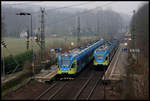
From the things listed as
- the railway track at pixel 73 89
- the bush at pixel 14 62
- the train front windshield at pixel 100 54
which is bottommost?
the railway track at pixel 73 89

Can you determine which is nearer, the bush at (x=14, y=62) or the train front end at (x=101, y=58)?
the bush at (x=14, y=62)

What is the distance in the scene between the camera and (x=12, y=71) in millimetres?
25016

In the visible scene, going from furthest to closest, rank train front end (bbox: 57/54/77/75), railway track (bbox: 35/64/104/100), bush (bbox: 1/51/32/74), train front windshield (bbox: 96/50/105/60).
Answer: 1. train front windshield (bbox: 96/50/105/60)
2. bush (bbox: 1/51/32/74)
3. train front end (bbox: 57/54/77/75)
4. railway track (bbox: 35/64/104/100)

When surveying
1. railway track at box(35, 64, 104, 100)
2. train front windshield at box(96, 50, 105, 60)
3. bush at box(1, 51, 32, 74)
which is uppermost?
train front windshield at box(96, 50, 105, 60)

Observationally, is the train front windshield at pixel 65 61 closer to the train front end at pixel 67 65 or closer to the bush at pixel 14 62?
the train front end at pixel 67 65

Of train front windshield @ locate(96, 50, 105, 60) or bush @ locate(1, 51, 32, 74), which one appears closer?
bush @ locate(1, 51, 32, 74)

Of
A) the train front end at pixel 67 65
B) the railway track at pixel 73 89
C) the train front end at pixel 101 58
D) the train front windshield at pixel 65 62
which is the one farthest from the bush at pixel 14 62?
the train front end at pixel 101 58

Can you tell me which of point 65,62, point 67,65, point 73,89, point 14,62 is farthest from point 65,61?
point 14,62

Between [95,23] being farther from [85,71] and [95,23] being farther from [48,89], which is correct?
[48,89]

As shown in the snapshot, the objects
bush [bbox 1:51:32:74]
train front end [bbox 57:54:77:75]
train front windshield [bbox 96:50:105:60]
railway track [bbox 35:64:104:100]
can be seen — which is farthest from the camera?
train front windshield [bbox 96:50:105:60]

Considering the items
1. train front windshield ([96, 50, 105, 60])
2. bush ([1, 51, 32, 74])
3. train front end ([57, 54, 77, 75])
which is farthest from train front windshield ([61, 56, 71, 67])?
bush ([1, 51, 32, 74])

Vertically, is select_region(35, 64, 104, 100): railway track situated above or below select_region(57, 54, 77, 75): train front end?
below

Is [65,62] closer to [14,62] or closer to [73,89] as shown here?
[73,89]

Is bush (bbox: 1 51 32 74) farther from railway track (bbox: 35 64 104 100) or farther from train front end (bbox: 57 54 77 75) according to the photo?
railway track (bbox: 35 64 104 100)
